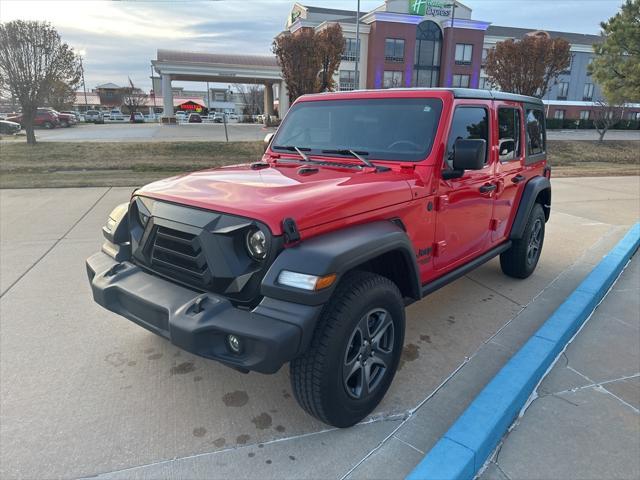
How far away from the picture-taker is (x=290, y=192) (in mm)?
2521

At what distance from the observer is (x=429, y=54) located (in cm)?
4828

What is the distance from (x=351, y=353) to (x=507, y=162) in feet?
8.48

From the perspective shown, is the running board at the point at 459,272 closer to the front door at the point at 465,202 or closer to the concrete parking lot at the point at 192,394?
the front door at the point at 465,202

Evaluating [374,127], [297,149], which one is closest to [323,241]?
[374,127]

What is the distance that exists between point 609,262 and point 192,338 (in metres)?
4.93

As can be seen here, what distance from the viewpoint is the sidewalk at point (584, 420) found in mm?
2324

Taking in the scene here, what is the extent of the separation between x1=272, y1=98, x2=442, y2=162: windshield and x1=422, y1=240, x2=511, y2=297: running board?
894 millimetres

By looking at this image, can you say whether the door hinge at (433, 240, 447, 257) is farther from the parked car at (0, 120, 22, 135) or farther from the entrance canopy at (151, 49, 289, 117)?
the parked car at (0, 120, 22, 135)

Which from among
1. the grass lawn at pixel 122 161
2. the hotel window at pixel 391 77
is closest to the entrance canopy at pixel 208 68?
the hotel window at pixel 391 77

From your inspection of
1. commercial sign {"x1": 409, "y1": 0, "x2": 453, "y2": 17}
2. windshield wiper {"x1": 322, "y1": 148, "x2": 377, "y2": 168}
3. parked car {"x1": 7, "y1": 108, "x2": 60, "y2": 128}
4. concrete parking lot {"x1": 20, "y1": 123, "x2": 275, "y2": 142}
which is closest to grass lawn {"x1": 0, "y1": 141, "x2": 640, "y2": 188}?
concrete parking lot {"x1": 20, "y1": 123, "x2": 275, "y2": 142}

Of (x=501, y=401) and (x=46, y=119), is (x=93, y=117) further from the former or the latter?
(x=501, y=401)

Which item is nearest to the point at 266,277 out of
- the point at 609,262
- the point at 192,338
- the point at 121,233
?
the point at 192,338

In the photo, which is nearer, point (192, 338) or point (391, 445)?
point (192, 338)

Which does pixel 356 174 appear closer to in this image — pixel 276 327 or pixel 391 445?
pixel 276 327
